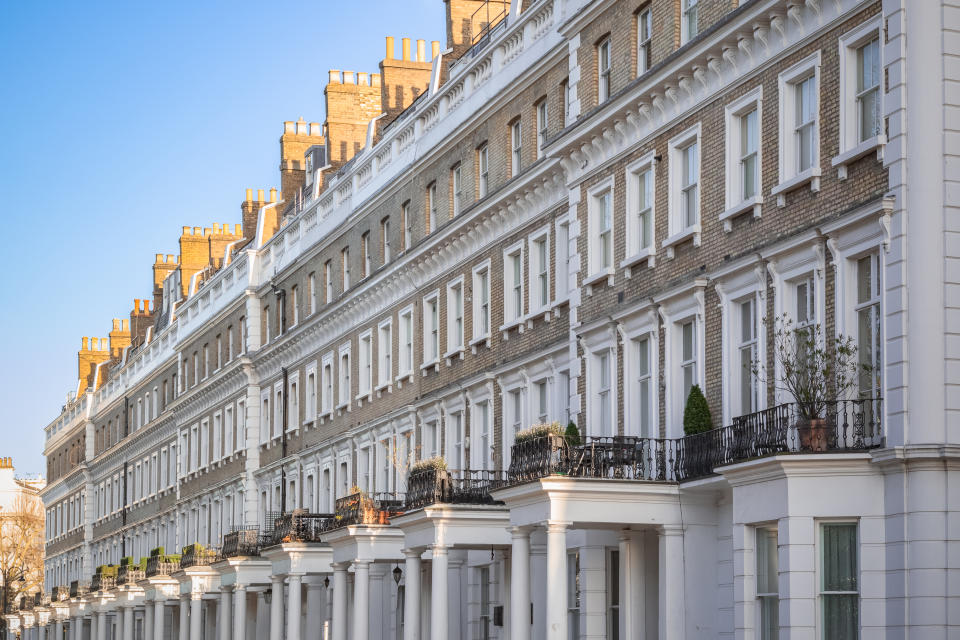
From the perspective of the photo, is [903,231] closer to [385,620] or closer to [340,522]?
[340,522]

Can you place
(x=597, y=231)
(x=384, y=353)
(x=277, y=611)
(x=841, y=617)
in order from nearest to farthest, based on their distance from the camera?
(x=841, y=617)
(x=597, y=231)
(x=384, y=353)
(x=277, y=611)

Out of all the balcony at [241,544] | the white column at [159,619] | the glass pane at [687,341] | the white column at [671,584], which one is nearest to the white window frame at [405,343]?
the balcony at [241,544]

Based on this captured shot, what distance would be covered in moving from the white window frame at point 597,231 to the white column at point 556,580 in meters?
5.23

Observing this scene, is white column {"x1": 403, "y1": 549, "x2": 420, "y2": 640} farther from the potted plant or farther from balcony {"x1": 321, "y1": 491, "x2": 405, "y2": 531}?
the potted plant

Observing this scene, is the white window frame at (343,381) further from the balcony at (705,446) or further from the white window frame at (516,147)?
the balcony at (705,446)

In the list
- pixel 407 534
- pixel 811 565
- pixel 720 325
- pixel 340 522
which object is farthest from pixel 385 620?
pixel 811 565

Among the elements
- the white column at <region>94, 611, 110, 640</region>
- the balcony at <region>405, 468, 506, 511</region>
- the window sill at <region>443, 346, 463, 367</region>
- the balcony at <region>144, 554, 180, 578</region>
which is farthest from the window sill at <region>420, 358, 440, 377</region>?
the white column at <region>94, 611, 110, 640</region>

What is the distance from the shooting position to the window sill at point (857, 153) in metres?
21.2

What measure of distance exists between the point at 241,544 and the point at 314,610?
5068 millimetres

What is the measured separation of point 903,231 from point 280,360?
35443mm

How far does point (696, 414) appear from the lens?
25047mm

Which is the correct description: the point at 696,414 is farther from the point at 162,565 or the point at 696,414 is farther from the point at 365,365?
the point at 162,565

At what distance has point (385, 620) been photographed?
4138 cm

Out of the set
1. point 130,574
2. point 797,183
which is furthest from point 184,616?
point 797,183
